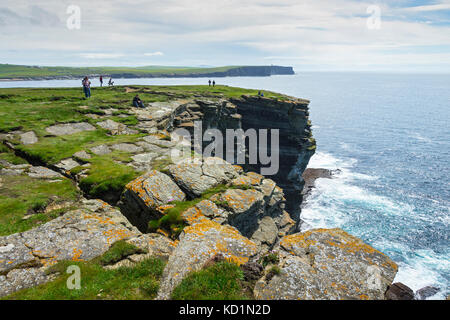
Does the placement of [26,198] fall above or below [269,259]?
above

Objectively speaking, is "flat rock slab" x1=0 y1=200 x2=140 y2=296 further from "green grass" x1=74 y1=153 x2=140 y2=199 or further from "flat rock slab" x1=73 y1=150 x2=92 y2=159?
"flat rock slab" x1=73 y1=150 x2=92 y2=159

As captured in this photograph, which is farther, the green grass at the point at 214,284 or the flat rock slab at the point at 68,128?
the flat rock slab at the point at 68,128

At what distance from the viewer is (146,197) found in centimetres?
1370

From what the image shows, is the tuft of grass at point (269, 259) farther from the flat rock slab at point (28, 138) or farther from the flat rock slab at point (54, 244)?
the flat rock slab at point (28, 138)

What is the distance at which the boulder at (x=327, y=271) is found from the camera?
304 inches

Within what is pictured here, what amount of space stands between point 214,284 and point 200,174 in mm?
9719

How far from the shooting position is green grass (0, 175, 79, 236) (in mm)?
10609

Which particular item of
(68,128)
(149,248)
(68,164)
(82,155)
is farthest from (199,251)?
(68,128)

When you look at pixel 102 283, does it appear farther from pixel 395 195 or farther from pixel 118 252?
pixel 395 195

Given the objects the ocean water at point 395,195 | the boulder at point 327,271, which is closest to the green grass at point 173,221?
the boulder at point 327,271

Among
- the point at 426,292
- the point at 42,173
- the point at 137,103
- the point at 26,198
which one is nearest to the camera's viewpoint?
the point at 26,198

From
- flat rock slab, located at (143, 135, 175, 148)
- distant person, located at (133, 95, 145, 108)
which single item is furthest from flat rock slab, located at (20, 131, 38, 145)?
distant person, located at (133, 95, 145, 108)

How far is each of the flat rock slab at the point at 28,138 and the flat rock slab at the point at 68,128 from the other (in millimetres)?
1471

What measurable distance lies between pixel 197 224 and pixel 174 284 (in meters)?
4.03
